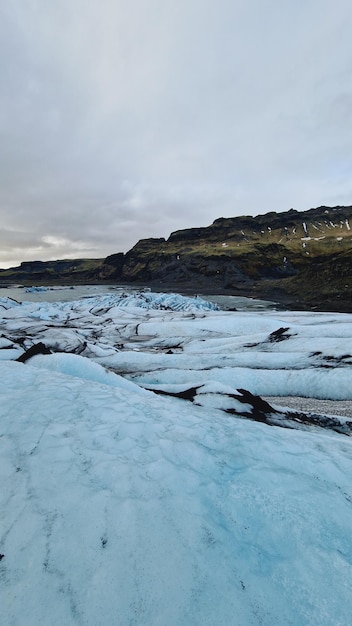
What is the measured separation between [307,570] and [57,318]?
22803 millimetres

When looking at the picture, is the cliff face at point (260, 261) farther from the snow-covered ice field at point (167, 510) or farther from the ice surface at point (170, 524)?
the ice surface at point (170, 524)

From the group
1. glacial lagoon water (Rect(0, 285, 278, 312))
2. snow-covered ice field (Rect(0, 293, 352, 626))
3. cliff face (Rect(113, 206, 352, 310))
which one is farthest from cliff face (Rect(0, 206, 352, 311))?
snow-covered ice field (Rect(0, 293, 352, 626))

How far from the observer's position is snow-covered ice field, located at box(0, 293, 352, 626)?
2049mm

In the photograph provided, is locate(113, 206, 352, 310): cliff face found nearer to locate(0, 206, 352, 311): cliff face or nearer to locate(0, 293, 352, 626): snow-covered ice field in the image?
locate(0, 206, 352, 311): cliff face

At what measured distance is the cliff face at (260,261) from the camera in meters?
50.9

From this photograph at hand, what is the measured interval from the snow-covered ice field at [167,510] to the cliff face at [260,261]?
114ft

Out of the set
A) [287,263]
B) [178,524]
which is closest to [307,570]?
[178,524]

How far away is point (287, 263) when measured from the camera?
3841 inches

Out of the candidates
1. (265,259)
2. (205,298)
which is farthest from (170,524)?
(265,259)

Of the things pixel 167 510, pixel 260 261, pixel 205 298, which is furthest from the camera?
pixel 260 261

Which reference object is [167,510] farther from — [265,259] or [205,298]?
[265,259]

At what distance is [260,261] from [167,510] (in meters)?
99.8

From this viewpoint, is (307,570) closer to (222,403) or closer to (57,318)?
(222,403)

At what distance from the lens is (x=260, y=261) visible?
96.5 m
